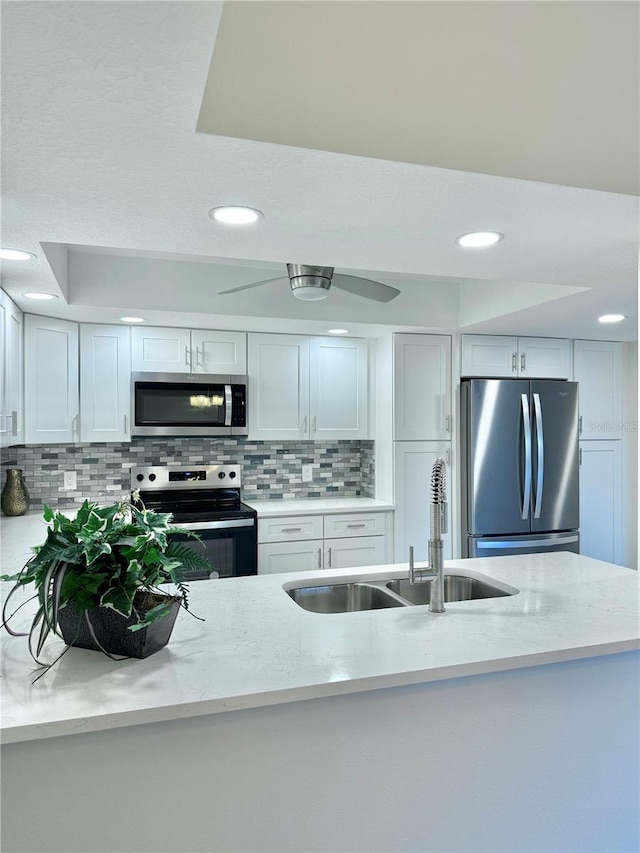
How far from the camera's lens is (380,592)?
221cm

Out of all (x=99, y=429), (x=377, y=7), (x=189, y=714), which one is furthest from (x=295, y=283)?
(x=189, y=714)

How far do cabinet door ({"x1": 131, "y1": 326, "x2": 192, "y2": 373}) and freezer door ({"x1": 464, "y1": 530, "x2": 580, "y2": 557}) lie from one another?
2217 millimetres

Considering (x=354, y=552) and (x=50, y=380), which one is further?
(x=354, y=552)

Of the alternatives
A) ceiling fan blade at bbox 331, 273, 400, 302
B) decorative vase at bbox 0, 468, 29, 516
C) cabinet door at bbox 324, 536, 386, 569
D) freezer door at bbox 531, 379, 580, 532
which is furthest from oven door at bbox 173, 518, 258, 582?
freezer door at bbox 531, 379, 580, 532

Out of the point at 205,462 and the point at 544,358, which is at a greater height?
the point at 544,358

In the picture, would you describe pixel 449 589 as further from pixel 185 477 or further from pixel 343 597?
pixel 185 477

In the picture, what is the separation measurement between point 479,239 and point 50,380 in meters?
2.54

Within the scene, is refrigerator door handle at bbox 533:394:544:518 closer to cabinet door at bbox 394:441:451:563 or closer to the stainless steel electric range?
cabinet door at bbox 394:441:451:563

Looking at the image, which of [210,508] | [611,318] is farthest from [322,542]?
[611,318]

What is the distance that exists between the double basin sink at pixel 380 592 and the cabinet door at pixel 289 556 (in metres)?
1.50

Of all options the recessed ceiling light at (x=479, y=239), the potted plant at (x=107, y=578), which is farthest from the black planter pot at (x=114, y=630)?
the recessed ceiling light at (x=479, y=239)

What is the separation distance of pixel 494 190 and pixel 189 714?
4.91 feet

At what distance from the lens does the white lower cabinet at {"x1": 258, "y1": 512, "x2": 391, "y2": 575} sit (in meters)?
3.73

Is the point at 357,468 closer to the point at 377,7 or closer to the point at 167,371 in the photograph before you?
the point at 167,371
